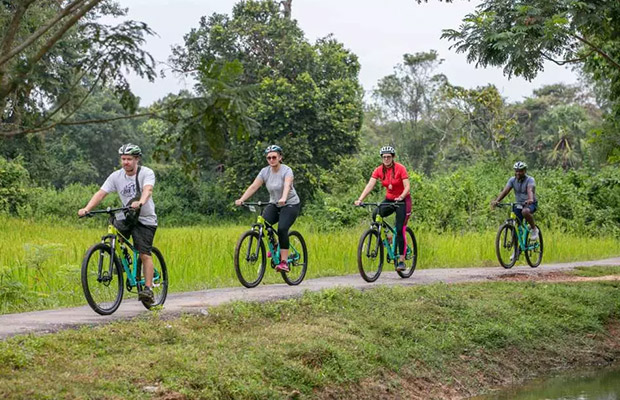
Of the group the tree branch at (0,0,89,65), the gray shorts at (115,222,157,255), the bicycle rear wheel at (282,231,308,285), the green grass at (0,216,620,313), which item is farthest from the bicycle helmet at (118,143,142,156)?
the tree branch at (0,0,89,65)

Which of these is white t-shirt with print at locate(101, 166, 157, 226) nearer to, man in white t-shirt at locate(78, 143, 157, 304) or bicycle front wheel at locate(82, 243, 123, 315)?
man in white t-shirt at locate(78, 143, 157, 304)

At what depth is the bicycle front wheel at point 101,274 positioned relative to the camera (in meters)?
9.84

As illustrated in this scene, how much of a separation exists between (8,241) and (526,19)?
49.7 ft

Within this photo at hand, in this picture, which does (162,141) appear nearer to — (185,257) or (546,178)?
(185,257)

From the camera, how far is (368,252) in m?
14.7

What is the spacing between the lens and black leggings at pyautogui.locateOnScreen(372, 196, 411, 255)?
49.2 feet

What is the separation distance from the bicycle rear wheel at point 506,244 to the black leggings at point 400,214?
352cm

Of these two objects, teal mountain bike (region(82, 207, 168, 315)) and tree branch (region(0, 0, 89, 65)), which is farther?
teal mountain bike (region(82, 207, 168, 315))

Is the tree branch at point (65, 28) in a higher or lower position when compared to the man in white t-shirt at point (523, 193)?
higher

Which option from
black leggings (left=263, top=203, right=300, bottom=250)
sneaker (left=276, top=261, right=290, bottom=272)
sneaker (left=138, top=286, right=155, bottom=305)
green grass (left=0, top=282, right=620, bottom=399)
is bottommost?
green grass (left=0, top=282, right=620, bottom=399)

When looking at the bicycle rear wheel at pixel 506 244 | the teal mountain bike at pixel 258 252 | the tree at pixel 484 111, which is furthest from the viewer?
the tree at pixel 484 111

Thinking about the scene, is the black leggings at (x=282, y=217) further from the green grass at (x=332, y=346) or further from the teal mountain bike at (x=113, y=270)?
the teal mountain bike at (x=113, y=270)

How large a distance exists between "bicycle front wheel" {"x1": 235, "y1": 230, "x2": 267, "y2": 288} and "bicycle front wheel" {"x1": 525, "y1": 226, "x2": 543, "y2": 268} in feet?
23.1

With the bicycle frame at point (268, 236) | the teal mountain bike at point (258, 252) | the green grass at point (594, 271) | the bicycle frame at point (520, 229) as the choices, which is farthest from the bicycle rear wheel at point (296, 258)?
the green grass at point (594, 271)
